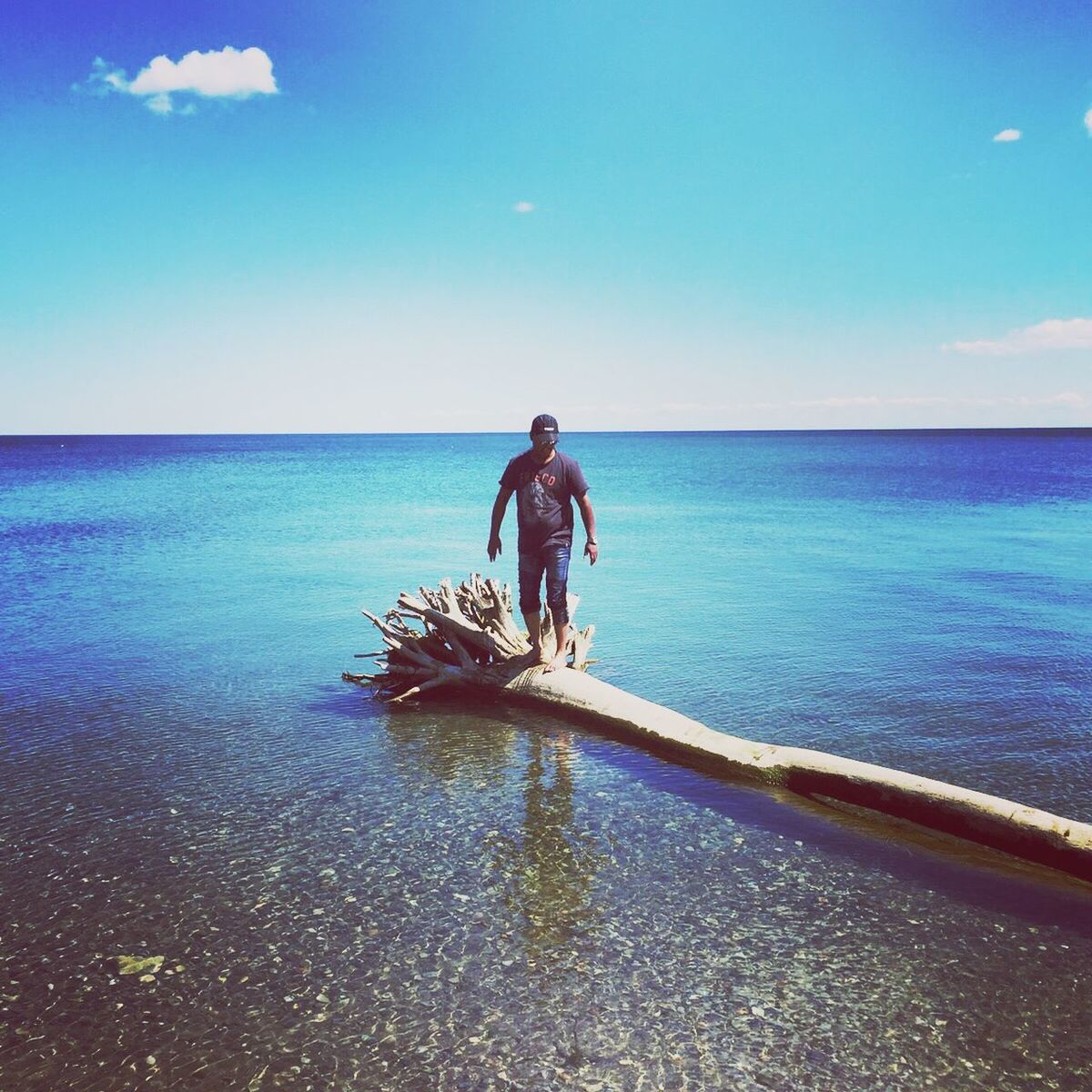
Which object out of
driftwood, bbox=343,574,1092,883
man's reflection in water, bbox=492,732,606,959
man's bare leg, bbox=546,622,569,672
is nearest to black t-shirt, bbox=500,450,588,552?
man's bare leg, bbox=546,622,569,672

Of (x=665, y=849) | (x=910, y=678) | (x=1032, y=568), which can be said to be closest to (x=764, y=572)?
(x=1032, y=568)

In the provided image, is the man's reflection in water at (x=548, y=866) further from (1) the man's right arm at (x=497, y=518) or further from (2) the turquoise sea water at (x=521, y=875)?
(1) the man's right arm at (x=497, y=518)

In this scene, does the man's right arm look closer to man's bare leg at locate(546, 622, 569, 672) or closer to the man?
the man

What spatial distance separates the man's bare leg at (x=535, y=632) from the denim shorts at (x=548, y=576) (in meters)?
0.06

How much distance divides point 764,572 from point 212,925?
45.2 feet

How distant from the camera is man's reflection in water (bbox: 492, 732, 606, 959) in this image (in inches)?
164

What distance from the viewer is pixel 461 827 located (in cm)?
533

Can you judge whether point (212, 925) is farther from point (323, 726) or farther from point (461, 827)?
point (323, 726)

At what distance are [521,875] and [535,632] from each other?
3.36 metres

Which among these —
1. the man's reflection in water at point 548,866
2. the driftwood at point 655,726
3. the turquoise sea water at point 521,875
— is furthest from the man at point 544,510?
the man's reflection in water at point 548,866

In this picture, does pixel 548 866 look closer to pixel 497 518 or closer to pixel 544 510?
pixel 544 510

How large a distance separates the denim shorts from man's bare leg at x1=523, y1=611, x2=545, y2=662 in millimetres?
57

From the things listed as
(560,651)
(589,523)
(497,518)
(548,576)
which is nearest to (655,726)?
(560,651)

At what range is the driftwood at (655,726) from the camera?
4.82 m
